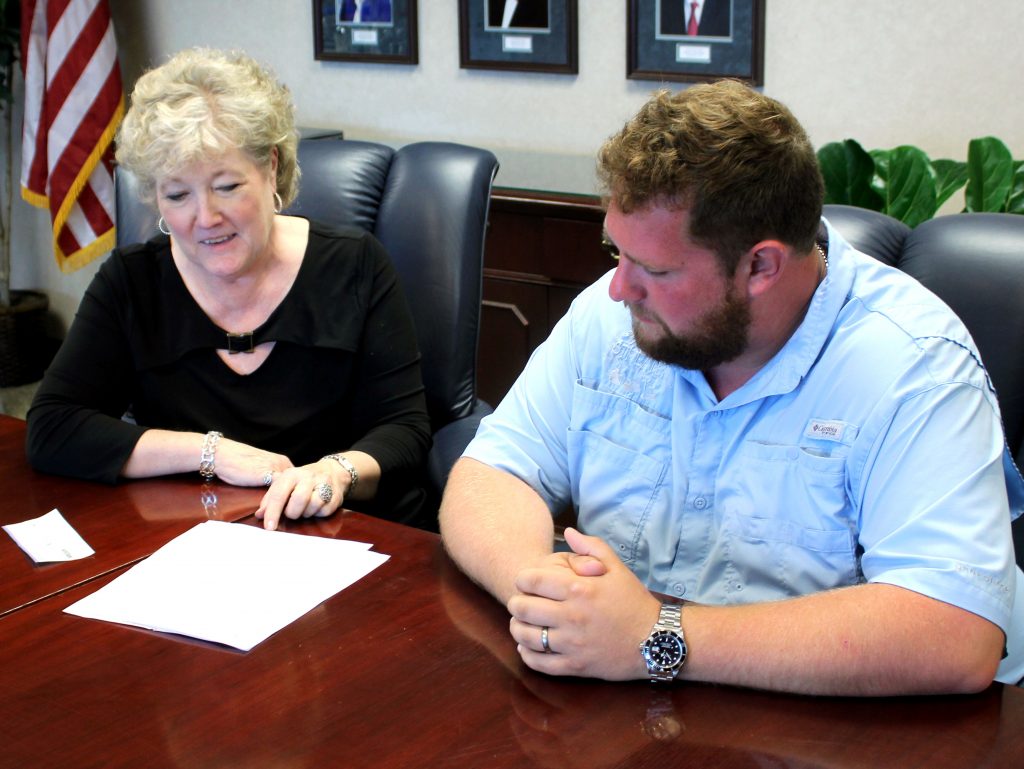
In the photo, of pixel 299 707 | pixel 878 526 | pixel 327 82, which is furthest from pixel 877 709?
pixel 327 82

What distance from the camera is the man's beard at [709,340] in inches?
54.5

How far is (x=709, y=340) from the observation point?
1393 mm

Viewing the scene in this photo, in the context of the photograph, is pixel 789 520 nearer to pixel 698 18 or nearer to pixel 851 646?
A: pixel 851 646

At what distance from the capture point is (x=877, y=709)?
45.1 inches

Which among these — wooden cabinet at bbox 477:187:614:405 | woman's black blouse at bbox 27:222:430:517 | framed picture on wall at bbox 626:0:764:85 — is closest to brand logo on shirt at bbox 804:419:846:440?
woman's black blouse at bbox 27:222:430:517

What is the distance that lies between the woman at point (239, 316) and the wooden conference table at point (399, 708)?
0.55m

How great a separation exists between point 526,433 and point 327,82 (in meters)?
2.60

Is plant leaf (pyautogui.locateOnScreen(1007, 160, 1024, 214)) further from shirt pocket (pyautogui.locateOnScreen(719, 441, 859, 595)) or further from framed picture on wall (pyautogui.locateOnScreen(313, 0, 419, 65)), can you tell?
framed picture on wall (pyautogui.locateOnScreen(313, 0, 419, 65))

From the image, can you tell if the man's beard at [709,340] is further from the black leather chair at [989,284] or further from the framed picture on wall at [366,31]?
the framed picture on wall at [366,31]

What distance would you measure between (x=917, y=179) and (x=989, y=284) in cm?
99

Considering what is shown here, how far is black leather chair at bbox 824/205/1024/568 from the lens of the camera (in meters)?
1.59

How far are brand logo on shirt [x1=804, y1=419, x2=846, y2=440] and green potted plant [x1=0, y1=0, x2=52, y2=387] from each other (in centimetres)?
386

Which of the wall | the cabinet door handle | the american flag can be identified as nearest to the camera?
the wall

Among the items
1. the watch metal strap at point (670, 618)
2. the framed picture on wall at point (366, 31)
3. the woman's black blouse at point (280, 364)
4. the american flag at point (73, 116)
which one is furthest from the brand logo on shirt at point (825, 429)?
the american flag at point (73, 116)
